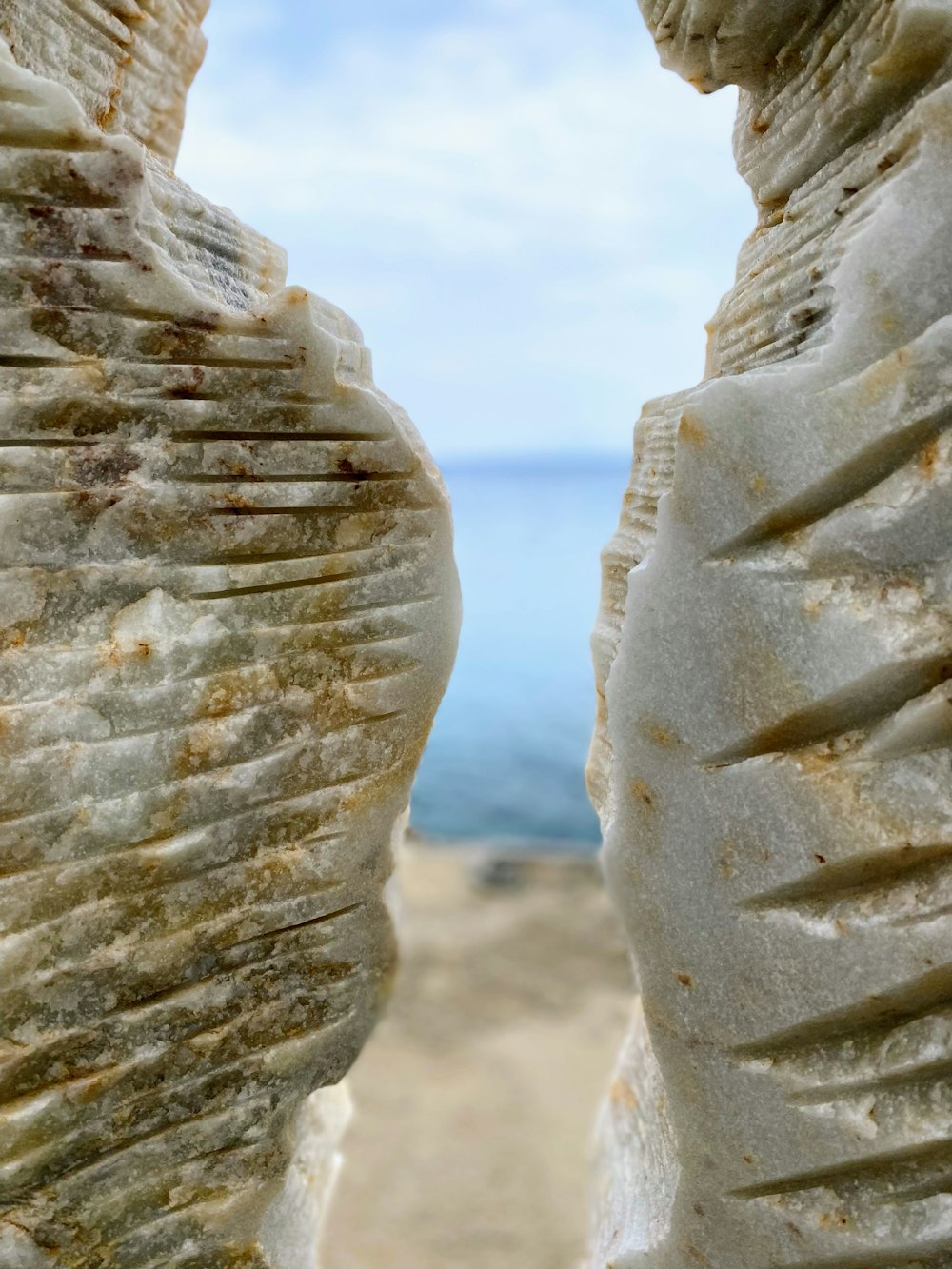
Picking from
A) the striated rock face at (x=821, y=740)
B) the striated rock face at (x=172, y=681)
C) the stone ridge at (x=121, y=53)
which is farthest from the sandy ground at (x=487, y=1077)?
the stone ridge at (x=121, y=53)

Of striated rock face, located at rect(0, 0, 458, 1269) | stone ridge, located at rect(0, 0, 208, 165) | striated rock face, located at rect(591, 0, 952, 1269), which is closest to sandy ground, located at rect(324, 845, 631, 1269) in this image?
striated rock face, located at rect(0, 0, 458, 1269)

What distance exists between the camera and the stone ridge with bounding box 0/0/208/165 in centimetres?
104

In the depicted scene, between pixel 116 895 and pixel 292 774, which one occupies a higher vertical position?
pixel 292 774

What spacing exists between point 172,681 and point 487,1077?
266 centimetres

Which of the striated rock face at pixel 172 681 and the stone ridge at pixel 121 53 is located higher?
the stone ridge at pixel 121 53

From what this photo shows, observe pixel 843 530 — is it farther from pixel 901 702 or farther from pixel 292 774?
pixel 292 774

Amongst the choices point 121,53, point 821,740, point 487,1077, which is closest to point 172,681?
point 821,740

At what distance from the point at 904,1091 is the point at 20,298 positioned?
100cm

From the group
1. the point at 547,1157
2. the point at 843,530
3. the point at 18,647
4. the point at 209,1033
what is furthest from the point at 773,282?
the point at 547,1157

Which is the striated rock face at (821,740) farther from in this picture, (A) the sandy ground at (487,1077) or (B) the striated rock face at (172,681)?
(A) the sandy ground at (487,1077)

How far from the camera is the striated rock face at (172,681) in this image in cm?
95

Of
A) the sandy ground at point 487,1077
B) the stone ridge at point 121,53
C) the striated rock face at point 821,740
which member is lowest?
the sandy ground at point 487,1077

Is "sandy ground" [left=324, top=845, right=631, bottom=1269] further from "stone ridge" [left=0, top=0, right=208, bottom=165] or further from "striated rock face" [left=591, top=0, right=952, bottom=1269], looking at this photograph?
"stone ridge" [left=0, top=0, right=208, bottom=165]

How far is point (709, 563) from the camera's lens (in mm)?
925
